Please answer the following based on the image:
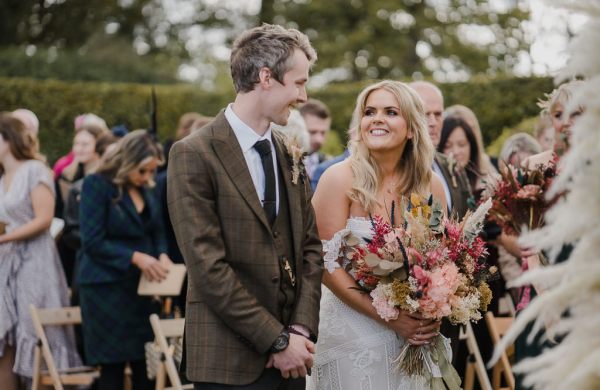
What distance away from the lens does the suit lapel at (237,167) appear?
3943mm

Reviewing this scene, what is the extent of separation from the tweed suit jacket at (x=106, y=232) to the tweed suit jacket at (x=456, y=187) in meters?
2.65

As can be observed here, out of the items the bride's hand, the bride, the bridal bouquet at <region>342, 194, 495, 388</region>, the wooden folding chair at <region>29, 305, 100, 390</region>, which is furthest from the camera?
the wooden folding chair at <region>29, 305, 100, 390</region>

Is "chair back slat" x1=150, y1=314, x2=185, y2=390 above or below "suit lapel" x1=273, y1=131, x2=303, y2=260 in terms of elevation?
below

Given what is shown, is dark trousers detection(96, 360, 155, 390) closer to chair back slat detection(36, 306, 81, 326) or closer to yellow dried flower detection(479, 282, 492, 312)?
chair back slat detection(36, 306, 81, 326)

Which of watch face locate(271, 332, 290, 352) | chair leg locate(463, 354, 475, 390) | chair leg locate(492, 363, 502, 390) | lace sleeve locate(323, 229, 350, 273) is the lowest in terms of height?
chair leg locate(492, 363, 502, 390)

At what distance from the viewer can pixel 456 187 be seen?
18.9ft

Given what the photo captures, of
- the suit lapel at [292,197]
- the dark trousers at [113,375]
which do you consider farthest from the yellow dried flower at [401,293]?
the dark trousers at [113,375]

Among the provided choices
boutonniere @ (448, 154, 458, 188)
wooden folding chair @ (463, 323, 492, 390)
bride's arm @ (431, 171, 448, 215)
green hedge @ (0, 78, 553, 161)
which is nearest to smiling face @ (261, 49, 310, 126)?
bride's arm @ (431, 171, 448, 215)

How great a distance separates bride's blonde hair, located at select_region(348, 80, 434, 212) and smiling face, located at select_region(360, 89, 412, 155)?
0.03 metres

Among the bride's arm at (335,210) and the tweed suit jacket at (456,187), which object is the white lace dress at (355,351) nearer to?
the bride's arm at (335,210)

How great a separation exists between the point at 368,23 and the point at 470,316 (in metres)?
22.2

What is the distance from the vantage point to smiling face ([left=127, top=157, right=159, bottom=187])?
23.6ft

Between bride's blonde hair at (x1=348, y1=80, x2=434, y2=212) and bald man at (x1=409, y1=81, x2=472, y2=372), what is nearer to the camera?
bride's blonde hair at (x1=348, y1=80, x2=434, y2=212)

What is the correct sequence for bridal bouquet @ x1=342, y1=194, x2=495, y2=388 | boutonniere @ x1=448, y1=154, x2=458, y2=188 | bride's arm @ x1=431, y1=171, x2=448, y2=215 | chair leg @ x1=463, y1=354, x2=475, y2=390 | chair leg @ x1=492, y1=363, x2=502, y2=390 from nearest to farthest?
1. bridal bouquet @ x1=342, y1=194, x2=495, y2=388
2. bride's arm @ x1=431, y1=171, x2=448, y2=215
3. boutonniere @ x1=448, y1=154, x2=458, y2=188
4. chair leg @ x1=463, y1=354, x2=475, y2=390
5. chair leg @ x1=492, y1=363, x2=502, y2=390
